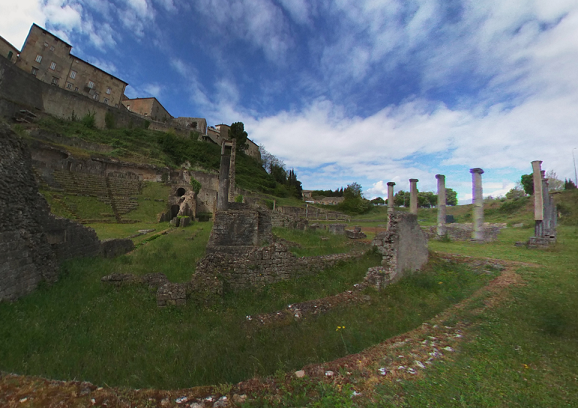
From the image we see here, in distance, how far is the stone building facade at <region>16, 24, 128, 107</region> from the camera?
45.0m

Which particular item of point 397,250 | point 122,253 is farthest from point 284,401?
point 122,253

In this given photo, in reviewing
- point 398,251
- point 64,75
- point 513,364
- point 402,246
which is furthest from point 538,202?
point 64,75

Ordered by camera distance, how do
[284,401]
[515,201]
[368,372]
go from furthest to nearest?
[515,201]
[368,372]
[284,401]

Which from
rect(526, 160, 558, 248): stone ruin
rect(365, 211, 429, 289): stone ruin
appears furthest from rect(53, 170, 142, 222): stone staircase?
rect(526, 160, 558, 248): stone ruin

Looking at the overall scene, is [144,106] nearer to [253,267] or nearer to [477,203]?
[253,267]

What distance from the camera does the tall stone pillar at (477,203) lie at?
17172 millimetres

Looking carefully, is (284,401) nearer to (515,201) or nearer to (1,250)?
(1,250)

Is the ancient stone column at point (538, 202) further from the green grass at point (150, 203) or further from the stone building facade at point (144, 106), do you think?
the stone building facade at point (144, 106)

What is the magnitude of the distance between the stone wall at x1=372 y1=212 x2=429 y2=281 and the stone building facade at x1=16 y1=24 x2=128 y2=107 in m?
66.4

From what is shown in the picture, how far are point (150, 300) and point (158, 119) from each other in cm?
7560

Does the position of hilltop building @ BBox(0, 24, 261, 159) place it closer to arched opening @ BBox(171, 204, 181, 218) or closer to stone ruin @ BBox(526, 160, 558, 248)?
arched opening @ BBox(171, 204, 181, 218)

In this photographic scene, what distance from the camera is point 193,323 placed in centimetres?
519

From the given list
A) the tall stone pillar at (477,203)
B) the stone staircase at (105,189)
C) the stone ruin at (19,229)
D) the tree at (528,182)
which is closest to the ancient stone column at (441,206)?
the tall stone pillar at (477,203)

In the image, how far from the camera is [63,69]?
49312 millimetres
